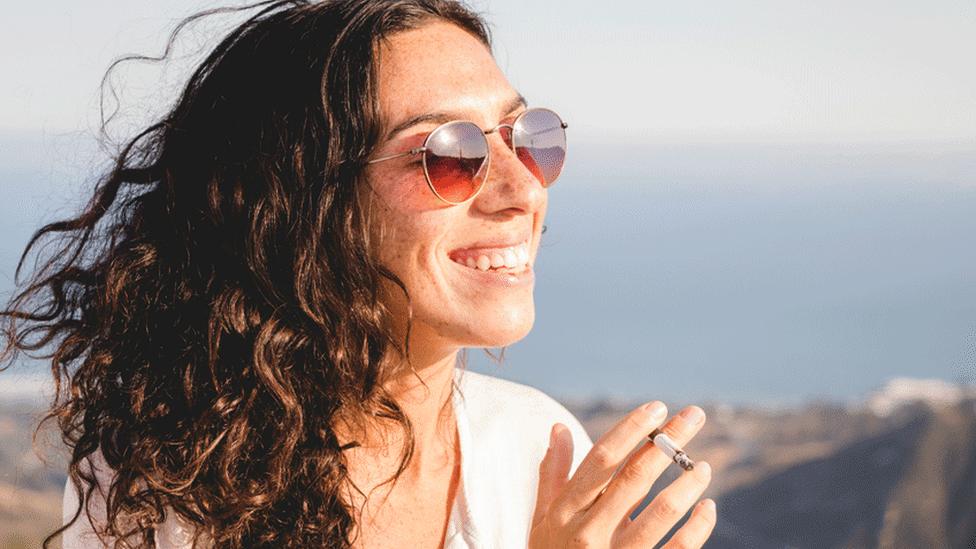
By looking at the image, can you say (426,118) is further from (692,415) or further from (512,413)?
(512,413)

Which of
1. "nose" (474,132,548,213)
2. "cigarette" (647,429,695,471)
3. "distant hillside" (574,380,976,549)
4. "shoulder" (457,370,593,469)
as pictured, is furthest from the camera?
"distant hillside" (574,380,976,549)

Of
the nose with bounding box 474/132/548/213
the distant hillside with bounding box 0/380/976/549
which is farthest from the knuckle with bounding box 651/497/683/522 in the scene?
the distant hillside with bounding box 0/380/976/549

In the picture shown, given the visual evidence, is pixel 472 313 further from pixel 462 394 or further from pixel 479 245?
pixel 462 394

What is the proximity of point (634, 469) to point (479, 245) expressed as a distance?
62 centimetres

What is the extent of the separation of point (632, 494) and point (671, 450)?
0.13m

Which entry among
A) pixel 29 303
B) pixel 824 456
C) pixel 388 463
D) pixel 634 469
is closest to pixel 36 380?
pixel 29 303

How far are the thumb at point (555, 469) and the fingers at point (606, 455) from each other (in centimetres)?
10

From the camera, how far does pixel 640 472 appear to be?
222 cm

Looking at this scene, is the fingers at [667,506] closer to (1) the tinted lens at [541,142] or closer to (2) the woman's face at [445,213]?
(2) the woman's face at [445,213]

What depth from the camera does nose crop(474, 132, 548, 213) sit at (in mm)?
2490

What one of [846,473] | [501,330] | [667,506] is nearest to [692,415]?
[667,506]

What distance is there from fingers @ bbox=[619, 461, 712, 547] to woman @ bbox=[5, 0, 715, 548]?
0.12 metres

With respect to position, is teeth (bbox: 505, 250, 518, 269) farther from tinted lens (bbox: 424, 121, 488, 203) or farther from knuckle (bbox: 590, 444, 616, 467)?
knuckle (bbox: 590, 444, 616, 467)

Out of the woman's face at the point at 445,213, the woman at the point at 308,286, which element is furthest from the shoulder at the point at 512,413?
the woman's face at the point at 445,213
